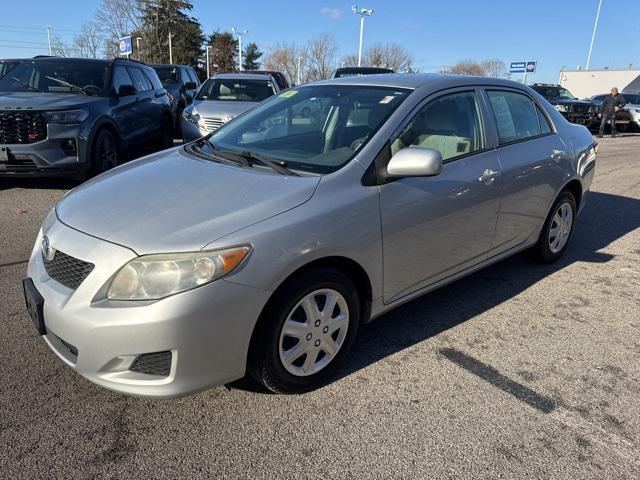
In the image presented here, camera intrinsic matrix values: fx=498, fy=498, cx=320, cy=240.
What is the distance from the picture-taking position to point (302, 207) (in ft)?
8.16

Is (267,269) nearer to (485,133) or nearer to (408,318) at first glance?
(408,318)

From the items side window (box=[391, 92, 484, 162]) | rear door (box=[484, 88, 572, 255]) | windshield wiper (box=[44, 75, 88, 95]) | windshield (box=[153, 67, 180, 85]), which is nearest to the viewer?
side window (box=[391, 92, 484, 162])

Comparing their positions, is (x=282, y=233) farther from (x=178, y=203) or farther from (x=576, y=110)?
(x=576, y=110)

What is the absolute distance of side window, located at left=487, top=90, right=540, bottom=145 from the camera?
3.84 metres

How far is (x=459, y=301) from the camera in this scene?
392 cm

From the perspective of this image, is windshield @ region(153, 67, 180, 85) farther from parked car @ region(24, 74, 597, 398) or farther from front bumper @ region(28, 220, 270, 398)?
front bumper @ region(28, 220, 270, 398)

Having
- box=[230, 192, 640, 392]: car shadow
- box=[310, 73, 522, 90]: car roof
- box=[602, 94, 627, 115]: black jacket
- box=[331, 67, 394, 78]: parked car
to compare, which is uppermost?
box=[331, 67, 394, 78]: parked car

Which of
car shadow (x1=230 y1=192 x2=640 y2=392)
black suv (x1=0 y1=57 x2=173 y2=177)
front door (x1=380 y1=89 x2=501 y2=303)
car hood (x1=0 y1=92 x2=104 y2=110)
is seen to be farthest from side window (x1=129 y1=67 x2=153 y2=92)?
car shadow (x1=230 y1=192 x2=640 y2=392)

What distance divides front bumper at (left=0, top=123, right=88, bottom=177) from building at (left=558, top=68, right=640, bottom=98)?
171ft

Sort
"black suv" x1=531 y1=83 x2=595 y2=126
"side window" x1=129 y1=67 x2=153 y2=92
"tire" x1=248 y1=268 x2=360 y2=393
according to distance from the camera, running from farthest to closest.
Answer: "black suv" x1=531 y1=83 x2=595 y2=126, "side window" x1=129 y1=67 x2=153 y2=92, "tire" x1=248 y1=268 x2=360 y2=393

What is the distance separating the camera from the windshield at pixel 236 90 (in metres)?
10.0

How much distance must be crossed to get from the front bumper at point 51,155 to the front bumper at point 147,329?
4.59 meters

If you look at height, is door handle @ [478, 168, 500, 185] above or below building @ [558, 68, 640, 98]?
below

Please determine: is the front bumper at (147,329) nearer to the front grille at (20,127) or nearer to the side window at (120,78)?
the front grille at (20,127)
